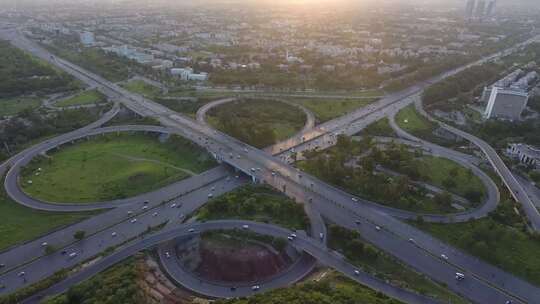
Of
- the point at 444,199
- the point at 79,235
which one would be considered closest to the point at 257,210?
the point at 79,235

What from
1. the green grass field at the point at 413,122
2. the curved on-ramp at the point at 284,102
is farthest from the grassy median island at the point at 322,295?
the green grass field at the point at 413,122

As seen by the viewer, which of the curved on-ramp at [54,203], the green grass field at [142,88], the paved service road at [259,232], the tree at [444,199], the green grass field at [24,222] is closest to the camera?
the paved service road at [259,232]

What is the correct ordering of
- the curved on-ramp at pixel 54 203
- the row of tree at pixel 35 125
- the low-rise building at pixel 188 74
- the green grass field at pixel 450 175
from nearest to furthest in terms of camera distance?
the curved on-ramp at pixel 54 203, the green grass field at pixel 450 175, the row of tree at pixel 35 125, the low-rise building at pixel 188 74

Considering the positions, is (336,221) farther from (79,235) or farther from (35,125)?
(35,125)

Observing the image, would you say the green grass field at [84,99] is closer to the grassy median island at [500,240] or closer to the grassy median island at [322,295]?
the grassy median island at [322,295]

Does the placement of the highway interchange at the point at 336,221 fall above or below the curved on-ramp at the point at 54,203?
above

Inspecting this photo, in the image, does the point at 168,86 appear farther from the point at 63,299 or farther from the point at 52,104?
the point at 63,299

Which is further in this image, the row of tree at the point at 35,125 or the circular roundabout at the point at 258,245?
the row of tree at the point at 35,125

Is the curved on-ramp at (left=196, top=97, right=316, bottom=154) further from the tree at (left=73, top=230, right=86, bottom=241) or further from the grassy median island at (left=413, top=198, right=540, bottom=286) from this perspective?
the tree at (left=73, top=230, right=86, bottom=241)
